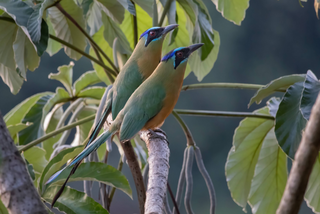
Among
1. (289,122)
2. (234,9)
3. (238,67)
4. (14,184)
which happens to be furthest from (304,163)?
(238,67)

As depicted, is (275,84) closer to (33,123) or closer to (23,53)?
(23,53)

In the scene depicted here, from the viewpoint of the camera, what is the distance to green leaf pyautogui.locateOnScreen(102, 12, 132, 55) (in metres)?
1.46

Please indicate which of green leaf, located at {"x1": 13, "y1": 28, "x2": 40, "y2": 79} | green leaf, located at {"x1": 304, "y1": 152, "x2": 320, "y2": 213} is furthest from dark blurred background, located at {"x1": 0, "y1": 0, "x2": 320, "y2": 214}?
green leaf, located at {"x1": 13, "y1": 28, "x2": 40, "y2": 79}

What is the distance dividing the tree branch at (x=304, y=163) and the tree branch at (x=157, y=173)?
0.28 meters

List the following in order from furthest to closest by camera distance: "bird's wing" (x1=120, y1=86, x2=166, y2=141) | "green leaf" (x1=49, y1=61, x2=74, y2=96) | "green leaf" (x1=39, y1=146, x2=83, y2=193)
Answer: "green leaf" (x1=49, y1=61, x2=74, y2=96) → "green leaf" (x1=39, y1=146, x2=83, y2=193) → "bird's wing" (x1=120, y1=86, x2=166, y2=141)

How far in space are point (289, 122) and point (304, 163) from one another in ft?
2.72

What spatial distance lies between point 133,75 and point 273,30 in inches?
117

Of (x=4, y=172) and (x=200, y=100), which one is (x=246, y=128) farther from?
(x=200, y=100)

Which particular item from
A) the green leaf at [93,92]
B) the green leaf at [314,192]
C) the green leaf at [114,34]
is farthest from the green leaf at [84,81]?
the green leaf at [314,192]

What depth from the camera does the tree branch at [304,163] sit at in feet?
0.90

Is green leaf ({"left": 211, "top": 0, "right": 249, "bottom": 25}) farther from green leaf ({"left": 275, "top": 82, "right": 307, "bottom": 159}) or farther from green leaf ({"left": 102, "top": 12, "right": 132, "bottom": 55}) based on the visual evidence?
green leaf ({"left": 275, "top": 82, "right": 307, "bottom": 159})

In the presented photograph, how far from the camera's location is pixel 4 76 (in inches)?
57.5

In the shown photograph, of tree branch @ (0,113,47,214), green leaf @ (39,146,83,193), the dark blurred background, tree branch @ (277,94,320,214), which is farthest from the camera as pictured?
the dark blurred background

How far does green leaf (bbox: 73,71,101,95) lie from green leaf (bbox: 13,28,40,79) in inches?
20.4
